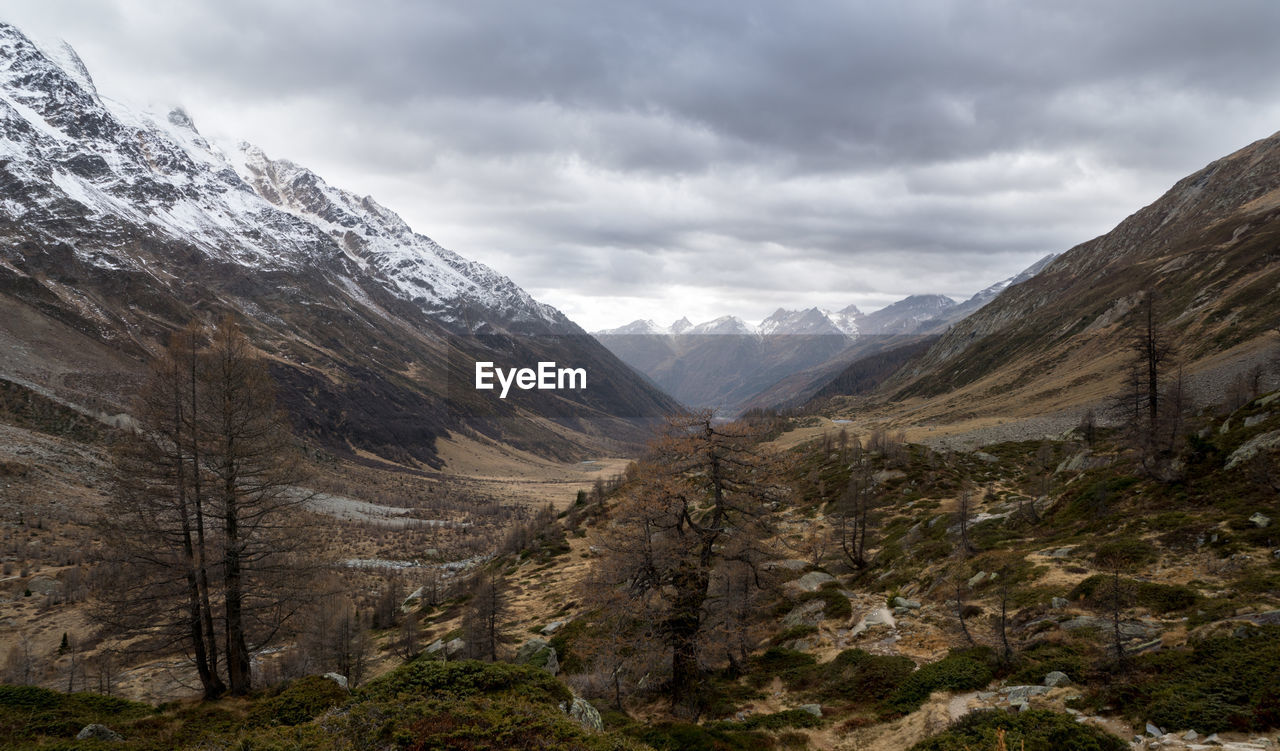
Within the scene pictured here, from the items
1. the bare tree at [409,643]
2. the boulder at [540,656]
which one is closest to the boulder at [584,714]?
the boulder at [540,656]

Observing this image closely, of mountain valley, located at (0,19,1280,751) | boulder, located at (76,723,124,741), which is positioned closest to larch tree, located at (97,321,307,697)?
mountain valley, located at (0,19,1280,751)

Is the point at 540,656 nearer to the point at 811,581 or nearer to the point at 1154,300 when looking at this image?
the point at 811,581

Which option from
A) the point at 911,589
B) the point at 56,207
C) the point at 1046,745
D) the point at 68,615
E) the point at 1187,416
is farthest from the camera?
the point at 56,207

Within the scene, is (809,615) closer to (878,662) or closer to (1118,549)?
(878,662)

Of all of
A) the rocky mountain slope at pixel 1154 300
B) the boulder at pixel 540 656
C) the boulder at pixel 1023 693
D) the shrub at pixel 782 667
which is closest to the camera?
the boulder at pixel 1023 693

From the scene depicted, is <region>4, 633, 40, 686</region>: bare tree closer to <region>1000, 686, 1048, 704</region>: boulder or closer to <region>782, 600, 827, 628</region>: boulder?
<region>782, 600, 827, 628</region>: boulder

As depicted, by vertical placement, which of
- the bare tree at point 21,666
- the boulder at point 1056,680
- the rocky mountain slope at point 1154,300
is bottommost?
the bare tree at point 21,666

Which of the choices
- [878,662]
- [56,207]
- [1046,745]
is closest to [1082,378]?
[878,662]

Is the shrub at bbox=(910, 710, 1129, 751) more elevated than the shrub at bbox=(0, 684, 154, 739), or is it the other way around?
the shrub at bbox=(0, 684, 154, 739)

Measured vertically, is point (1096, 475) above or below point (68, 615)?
above

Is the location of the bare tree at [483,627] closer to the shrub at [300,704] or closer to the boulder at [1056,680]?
the shrub at [300,704]

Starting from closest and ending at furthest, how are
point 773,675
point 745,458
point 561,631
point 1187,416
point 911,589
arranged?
point 745,458, point 773,675, point 911,589, point 1187,416, point 561,631
